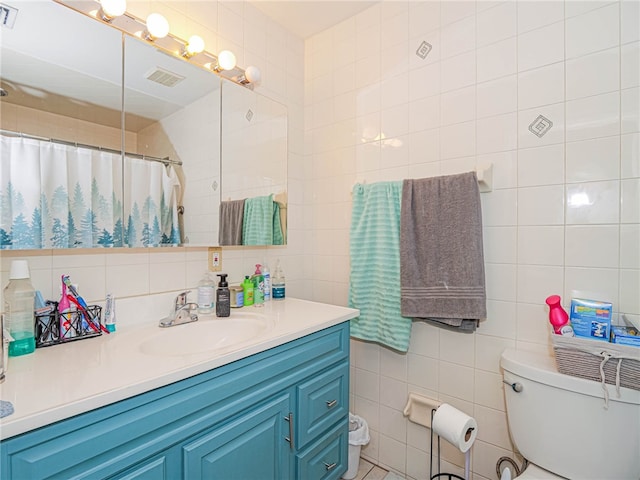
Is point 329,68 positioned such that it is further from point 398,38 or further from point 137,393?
point 137,393

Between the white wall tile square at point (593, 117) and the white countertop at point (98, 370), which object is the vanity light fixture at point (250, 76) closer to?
Result: the white countertop at point (98, 370)

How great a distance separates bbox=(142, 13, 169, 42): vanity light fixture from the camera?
1.19 metres

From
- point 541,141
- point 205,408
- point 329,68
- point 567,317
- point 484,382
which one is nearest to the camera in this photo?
point 205,408

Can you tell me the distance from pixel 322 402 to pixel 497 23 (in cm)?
168

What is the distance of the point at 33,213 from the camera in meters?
0.97

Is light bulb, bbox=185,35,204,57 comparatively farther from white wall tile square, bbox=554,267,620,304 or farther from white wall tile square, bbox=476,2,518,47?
white wall tile square, bbox=554,267,620,304

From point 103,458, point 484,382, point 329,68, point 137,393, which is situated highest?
point 329,68

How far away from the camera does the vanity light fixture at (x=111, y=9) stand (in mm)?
1083

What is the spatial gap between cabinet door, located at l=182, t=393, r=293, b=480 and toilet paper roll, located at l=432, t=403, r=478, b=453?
56 cm

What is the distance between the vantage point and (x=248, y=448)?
0.98 metres

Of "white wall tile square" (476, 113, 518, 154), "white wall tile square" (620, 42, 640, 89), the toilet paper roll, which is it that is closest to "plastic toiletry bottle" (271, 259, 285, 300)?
the toilet paper roll

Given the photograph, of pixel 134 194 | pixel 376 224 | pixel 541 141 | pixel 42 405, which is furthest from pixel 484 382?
pixel 134 194

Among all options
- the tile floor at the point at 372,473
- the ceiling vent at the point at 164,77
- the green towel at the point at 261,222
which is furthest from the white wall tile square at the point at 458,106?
the tile floor at the point at 372,473

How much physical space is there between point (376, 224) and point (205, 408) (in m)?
1.04
